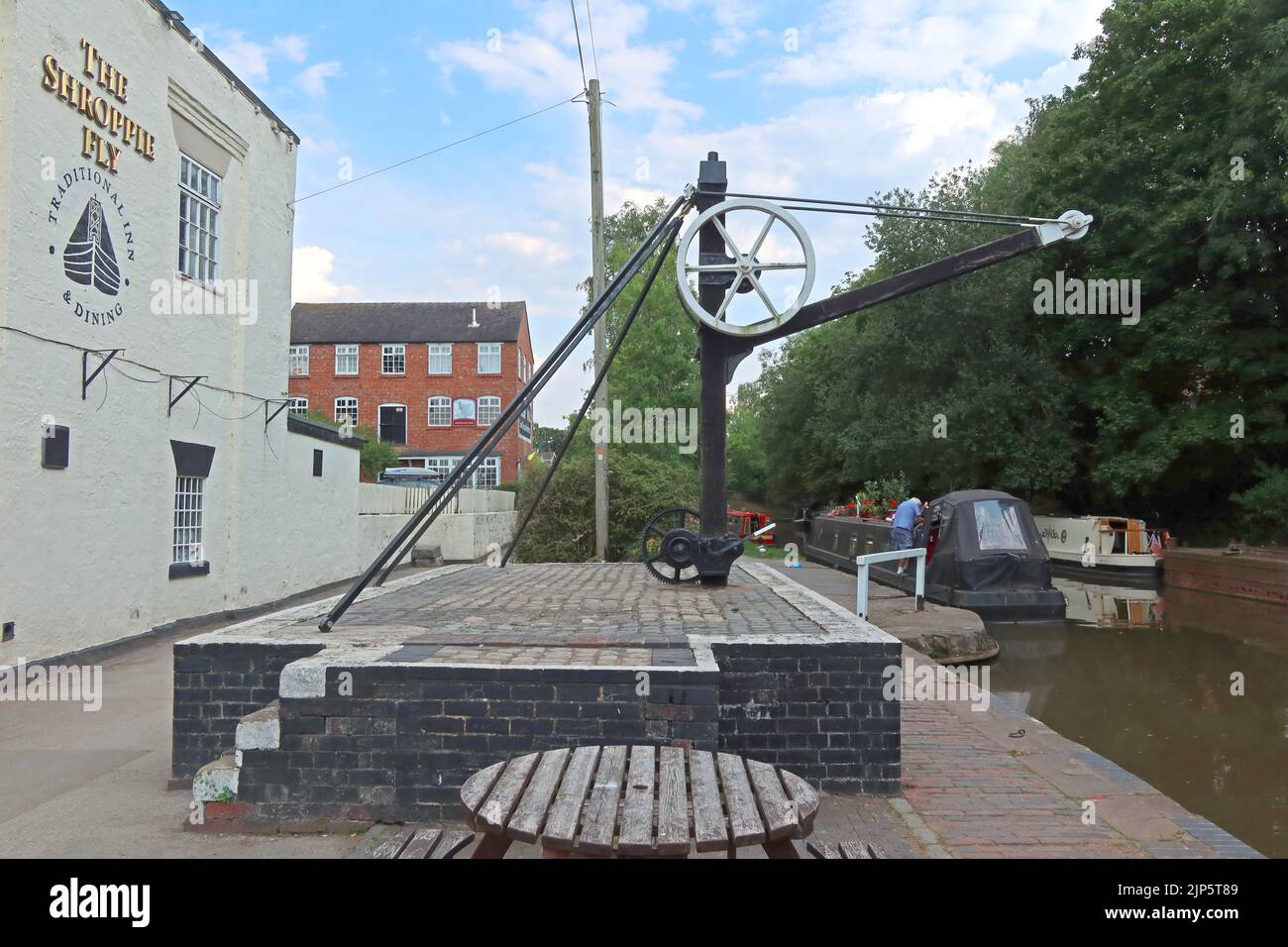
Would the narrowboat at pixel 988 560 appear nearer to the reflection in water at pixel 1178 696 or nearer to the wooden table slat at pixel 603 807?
the reflection in water at pixel 1178 696

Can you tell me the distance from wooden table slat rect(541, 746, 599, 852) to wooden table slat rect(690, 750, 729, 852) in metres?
0.39

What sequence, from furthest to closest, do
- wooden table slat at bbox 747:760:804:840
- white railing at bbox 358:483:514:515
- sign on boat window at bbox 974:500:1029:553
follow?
1. white railing at bbox 358:483:514:515
2. sign on boat window at bbox 974:500:1029:553
3. wooden table slat at bbox 747:760:804:840

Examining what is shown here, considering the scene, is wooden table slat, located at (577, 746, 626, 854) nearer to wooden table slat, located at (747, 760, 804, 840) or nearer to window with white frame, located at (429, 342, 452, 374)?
wooden table slat, located at (747, 760, 804, 840)

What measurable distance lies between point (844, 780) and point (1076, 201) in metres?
24.5

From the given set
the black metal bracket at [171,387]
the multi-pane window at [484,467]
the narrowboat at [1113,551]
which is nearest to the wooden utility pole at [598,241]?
the black metal bracket at [171,387]

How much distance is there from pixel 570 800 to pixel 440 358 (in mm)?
38679

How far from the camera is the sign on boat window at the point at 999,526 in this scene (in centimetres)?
1523

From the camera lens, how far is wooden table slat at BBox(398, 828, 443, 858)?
371cm

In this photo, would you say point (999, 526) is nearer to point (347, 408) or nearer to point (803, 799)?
point (803, 799)

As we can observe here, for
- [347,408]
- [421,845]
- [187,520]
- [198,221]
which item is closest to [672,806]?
[421,845]

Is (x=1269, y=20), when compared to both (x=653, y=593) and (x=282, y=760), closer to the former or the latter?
(x=653, y=593)

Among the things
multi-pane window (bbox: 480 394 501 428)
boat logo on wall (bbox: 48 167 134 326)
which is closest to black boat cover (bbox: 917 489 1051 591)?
boat logo on wall (bbox: 48 167 134 326)

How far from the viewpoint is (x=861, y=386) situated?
31.0 metres
